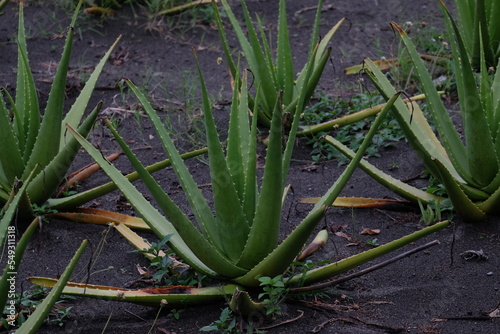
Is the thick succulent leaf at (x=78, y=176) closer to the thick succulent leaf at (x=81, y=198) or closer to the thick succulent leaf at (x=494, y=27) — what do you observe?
the thick succulent leaf at (x=81, y=198)

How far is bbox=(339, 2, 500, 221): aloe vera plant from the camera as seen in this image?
2.85m

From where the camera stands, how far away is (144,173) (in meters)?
2.37

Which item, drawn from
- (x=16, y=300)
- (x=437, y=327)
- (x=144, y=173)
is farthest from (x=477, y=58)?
(x=16, y=300)

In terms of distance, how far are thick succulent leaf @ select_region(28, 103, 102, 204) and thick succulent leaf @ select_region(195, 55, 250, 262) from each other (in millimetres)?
710

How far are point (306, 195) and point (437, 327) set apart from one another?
47.2 inches

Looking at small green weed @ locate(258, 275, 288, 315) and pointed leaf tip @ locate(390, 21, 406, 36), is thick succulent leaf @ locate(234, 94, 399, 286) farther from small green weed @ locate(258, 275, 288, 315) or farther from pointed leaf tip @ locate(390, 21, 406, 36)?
pointed leaf tip @ locate(390, 21, 406, 36)

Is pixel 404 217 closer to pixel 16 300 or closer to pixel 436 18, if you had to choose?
A: pixel 16 300

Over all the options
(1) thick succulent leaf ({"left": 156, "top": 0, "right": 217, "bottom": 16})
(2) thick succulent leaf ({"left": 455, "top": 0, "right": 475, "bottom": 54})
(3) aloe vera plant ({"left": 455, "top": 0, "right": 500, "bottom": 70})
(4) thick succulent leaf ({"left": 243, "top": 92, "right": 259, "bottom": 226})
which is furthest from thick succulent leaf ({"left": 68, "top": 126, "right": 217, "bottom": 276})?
(1) thick succulent leaf ({"left": 156, "top": 0, "right": 217, "bottom": 16})

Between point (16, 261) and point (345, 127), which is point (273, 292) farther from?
point (345, 127)

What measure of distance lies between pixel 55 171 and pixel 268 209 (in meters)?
1.12

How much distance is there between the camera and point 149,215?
2.65m

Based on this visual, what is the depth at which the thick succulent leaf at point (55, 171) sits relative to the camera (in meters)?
2.96

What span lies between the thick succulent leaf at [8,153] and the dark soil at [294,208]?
0.88 ft

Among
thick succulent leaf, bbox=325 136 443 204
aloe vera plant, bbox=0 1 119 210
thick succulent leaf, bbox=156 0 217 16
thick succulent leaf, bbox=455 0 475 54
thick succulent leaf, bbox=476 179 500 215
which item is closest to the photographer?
thick succulent leaf, bbox=476 179 500 215
